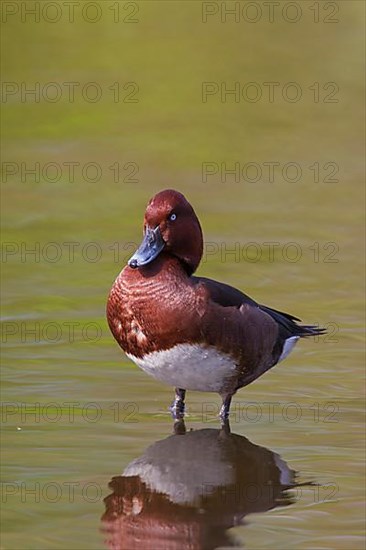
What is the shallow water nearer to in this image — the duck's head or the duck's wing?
the duck's wing

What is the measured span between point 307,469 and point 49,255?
414 cm

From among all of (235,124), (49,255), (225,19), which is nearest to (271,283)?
(49,255)

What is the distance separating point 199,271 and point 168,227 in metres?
2.93

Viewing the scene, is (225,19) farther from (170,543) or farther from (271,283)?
(170,543)

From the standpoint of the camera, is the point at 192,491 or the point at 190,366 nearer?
the point at 192,491

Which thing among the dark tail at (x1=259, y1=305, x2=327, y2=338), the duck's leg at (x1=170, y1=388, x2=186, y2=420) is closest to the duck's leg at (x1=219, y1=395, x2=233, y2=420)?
the duck's leg at (x1=170, y1=388, x2=186, y2=420)

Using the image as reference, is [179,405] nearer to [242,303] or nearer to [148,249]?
[242,303]

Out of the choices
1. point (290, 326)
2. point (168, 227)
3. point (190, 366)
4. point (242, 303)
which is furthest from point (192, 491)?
point (290, 326)

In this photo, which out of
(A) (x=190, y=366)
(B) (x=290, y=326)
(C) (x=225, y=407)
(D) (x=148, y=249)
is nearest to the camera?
(A) (x=190, y=366)

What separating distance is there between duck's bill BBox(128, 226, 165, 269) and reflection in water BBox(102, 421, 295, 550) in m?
0.92

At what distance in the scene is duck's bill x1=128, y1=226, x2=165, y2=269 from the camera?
7.16m

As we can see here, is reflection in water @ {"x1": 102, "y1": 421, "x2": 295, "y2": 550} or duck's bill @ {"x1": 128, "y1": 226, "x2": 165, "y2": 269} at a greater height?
duck's bill @ {"x1": 128, "y1": 226, "x2": 165, "y2": 269}

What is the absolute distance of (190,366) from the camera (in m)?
7.13

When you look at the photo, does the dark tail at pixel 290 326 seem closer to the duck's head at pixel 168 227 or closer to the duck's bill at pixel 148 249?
the duck's head at pixel 168 227
